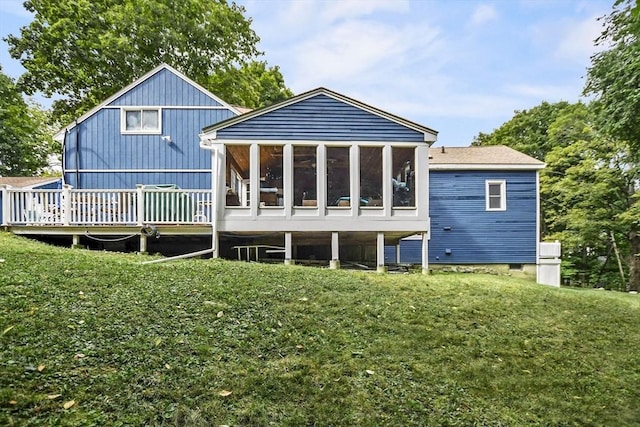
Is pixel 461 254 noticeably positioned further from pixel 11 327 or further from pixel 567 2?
pixel 11 327

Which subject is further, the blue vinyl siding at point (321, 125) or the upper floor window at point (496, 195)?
the upper floor window at point (496, 195)

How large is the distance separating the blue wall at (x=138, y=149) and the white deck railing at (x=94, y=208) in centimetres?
271

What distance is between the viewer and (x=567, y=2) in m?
9.60

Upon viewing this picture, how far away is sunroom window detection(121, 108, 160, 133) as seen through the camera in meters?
11.2

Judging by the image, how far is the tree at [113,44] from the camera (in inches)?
636

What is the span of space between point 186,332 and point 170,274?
7.51 ft

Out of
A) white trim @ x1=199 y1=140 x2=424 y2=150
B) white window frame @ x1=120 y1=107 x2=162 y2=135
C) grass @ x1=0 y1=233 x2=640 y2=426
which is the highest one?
white window frame @ x1=120 y1=107 x2=162 y2=135

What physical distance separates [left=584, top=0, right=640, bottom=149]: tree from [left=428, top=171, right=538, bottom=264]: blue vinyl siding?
2.52 metres

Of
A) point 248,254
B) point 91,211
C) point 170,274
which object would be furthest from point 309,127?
point 91,211

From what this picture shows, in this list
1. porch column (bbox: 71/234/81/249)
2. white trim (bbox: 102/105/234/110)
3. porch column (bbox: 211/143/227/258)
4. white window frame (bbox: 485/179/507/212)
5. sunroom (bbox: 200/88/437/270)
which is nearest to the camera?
porch column (bbox: 211/143/227/258)

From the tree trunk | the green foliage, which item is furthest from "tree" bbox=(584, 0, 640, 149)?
the green foliage

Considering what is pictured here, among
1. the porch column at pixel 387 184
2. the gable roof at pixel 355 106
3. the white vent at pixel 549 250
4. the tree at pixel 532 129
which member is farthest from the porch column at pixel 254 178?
the tree at pixel 532 129

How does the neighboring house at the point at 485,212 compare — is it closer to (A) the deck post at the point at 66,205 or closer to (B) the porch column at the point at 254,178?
(B) the porch column at the point at 254,178

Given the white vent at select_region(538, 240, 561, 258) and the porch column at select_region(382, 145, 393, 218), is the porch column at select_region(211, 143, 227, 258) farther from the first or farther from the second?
the white vent at select_region(538, 240, 561, 258)
